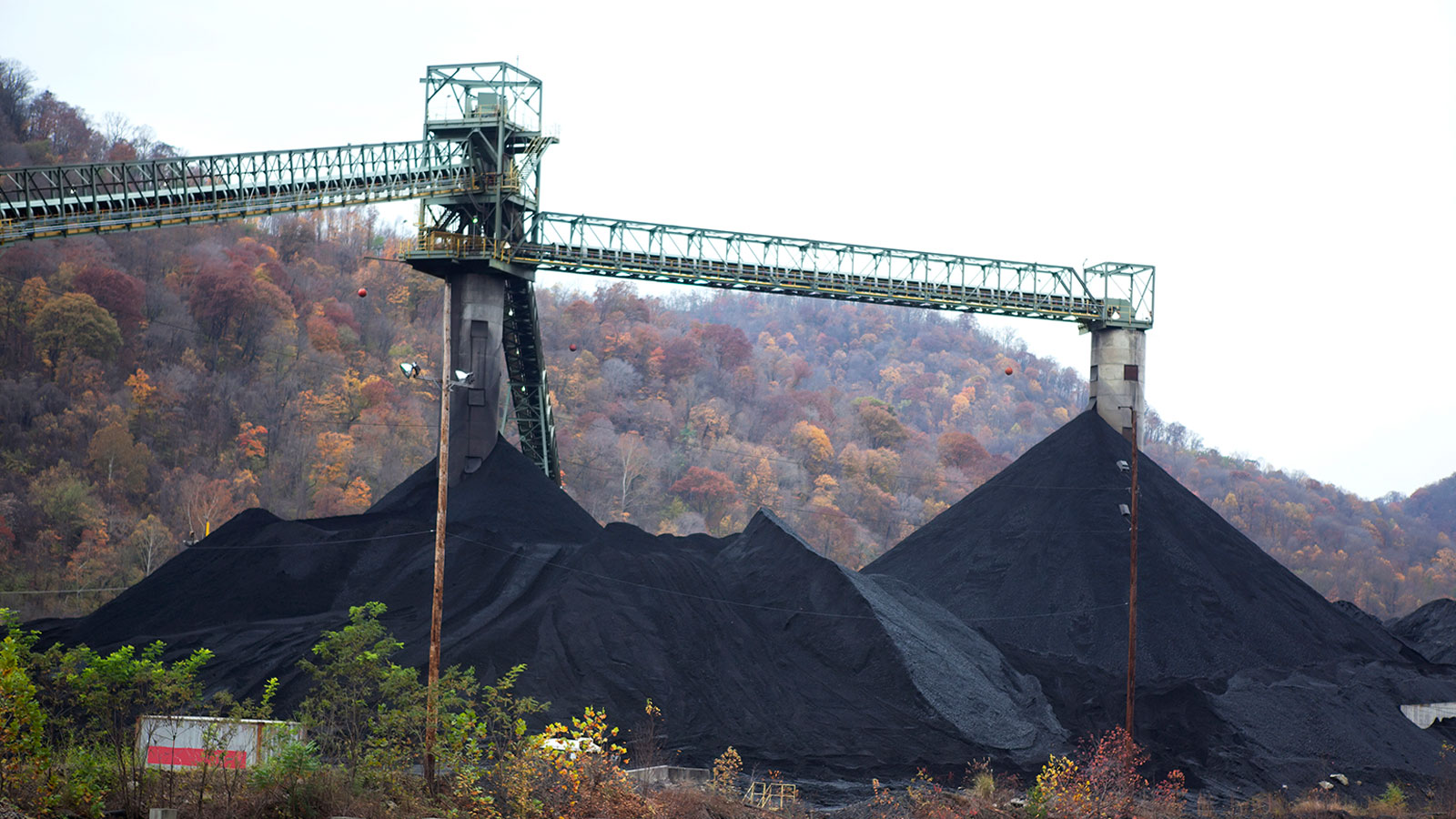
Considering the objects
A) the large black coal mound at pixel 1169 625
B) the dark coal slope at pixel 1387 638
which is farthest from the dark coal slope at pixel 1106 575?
the dark coal slope at pixel 1387 638

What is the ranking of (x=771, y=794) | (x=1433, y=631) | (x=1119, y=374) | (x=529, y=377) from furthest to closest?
1. (x=1433, y=631)
2. (x=1119, y=374)
3. (x=529, y=377)
4. (x=771, y=794)

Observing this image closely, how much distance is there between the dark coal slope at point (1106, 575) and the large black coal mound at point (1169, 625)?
0.18 ft

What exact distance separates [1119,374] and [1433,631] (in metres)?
14.9

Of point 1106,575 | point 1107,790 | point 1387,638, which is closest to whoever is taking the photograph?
point 1107,790

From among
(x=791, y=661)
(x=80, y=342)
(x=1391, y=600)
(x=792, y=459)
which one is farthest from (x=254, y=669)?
(x=1391, y=600)

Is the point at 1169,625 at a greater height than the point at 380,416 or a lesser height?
lesser

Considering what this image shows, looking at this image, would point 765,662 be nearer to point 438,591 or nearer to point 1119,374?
point 438,591

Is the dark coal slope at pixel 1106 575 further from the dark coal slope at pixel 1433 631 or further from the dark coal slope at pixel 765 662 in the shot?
the dark coal slope at pixel 1433 631

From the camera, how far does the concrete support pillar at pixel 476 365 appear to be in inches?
1387

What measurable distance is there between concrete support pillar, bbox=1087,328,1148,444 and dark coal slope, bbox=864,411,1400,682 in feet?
2.71

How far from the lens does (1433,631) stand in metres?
44.9

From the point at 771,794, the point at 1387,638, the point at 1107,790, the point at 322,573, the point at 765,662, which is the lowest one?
the point at 771,794

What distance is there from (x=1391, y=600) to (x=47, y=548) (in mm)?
92708

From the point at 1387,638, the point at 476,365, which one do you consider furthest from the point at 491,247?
the point at 1387,638
